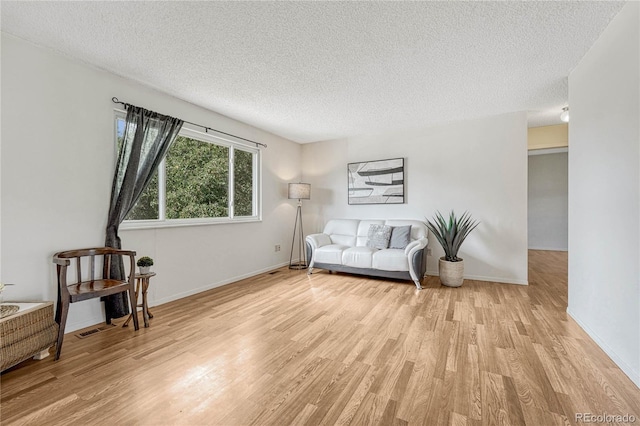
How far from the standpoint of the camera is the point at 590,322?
Result: 2.25m

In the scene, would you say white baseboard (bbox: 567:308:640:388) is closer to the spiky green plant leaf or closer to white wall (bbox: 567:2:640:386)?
white wall (bbox: 567:2:640:386)

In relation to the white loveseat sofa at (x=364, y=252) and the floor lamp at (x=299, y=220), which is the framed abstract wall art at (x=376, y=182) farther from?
the floor lamp at (x=299, y=220)

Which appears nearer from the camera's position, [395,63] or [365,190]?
[395,63]

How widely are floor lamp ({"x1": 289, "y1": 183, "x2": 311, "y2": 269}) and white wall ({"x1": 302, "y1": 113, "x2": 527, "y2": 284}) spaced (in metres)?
0.94

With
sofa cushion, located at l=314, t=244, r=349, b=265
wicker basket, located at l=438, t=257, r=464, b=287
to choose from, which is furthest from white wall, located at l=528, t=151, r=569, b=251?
sofa cushion, located at l=314, t=244, r=349, b=265

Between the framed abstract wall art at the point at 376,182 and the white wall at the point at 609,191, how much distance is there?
2.33m

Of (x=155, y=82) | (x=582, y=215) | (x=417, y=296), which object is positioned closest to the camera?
(x=582, y=215)

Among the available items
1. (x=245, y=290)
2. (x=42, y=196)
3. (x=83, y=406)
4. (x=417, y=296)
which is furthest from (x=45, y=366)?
(x=417, y=296)

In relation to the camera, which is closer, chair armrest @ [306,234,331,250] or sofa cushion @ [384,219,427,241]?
sofa cushion @ [384,219,427,241]

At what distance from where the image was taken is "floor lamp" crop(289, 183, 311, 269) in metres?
4.91

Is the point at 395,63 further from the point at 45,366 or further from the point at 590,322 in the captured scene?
the point at 45,366

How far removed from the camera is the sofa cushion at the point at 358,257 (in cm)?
400

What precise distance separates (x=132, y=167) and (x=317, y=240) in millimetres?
2782

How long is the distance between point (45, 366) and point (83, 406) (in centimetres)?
73
